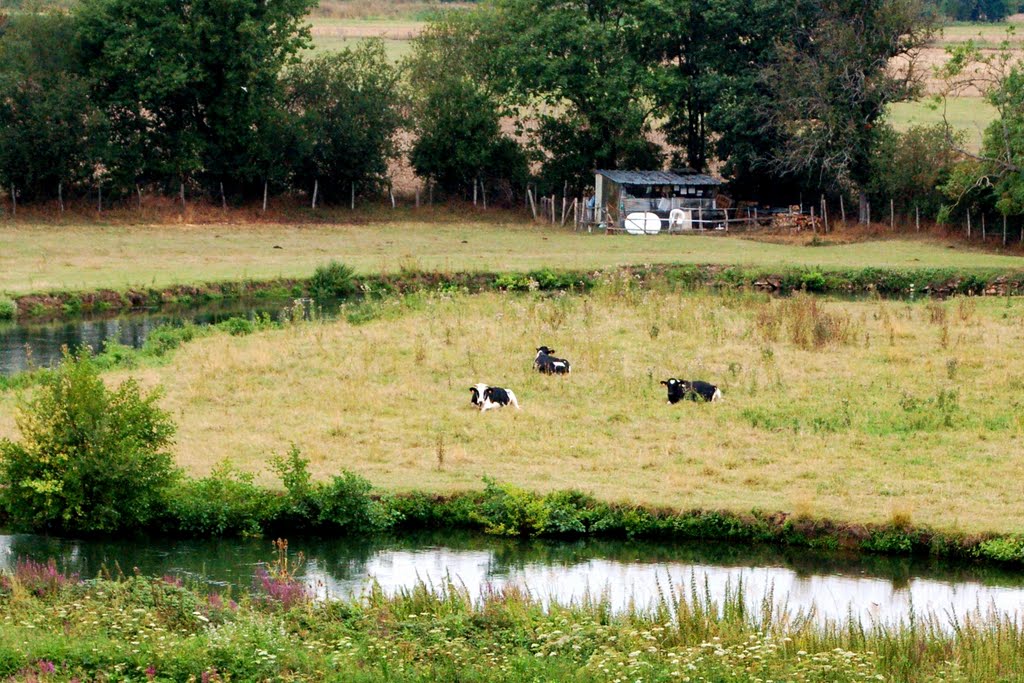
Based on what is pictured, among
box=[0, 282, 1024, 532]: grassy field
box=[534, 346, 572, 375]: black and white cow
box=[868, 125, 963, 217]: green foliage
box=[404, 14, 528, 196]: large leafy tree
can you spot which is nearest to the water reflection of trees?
box=[0, 282, 1024, 532]: grassy field

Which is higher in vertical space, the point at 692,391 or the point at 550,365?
the point at 550,365

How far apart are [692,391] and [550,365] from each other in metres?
3.42

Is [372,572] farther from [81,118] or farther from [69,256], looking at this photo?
[81,118]

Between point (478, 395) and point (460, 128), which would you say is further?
point (460, 128)

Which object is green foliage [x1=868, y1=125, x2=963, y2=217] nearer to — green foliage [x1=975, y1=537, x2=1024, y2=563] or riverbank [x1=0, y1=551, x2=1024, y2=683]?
green foliage [x1=975, y1=537, x2=1024, y2=563]

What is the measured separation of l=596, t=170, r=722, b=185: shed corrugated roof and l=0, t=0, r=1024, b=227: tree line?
6.04 feet

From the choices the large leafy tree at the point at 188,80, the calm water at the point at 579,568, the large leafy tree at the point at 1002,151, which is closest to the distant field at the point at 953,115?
the large leafy tree at the point at 1002,151

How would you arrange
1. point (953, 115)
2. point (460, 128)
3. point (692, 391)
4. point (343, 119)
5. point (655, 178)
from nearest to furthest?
point (692, 391), point (655, 178), point (343, 119), point (460, 128), point (953, 115)

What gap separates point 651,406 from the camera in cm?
2475

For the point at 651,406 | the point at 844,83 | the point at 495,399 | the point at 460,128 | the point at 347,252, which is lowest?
the point at 651,406

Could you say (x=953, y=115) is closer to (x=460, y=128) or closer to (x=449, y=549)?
(x=460, y=128)

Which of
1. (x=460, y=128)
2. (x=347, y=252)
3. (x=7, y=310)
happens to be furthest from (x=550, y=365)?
(x=460, y=128)

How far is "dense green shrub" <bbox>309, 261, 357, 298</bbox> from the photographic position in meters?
43.2

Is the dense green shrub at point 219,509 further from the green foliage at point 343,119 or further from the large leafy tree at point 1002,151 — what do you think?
the green foliage at point 343,119
